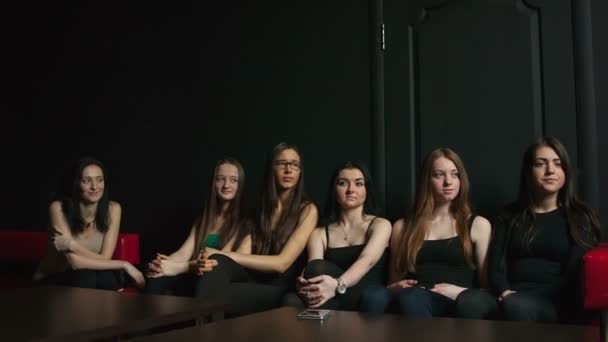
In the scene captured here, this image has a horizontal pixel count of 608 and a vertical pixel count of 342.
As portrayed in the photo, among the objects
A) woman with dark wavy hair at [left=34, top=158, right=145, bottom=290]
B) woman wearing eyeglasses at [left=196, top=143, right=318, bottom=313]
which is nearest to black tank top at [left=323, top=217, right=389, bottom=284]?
woman wearing eyeglasses at [left=196, top=143, right=318, bottom=313]

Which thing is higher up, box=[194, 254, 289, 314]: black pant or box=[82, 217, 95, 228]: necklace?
box=[82, 217, 95, 228]: necklace

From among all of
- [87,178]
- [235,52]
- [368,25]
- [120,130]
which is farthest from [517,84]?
[120,130]

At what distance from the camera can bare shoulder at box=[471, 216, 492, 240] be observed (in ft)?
8.30

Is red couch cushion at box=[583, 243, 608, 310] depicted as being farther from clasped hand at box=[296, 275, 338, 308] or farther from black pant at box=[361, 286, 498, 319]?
clasped hand at box=[296, 275, 338, 308]

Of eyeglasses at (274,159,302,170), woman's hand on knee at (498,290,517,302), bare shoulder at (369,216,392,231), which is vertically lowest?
woman's hand on knee at (498,290,517,302)

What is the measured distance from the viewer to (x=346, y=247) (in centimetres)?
272

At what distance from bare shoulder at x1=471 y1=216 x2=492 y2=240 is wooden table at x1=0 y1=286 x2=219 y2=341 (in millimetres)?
1173

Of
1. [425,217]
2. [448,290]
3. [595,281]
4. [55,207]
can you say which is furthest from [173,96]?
[595,281]

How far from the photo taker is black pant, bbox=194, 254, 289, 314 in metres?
2.53

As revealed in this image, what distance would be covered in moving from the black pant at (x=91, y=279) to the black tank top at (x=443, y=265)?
1.42 metres

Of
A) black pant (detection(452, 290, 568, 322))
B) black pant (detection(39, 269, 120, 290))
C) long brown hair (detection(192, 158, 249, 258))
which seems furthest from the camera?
long brown hair (detection(192, 158, 249, 258))

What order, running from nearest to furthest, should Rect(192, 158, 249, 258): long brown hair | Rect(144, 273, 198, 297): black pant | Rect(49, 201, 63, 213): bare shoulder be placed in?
1. Rect(144, 273, 198, 297): black pant
2. Rect(192, 158, 249, 258): long brown hair
3. Rect(49, 201, 63, 213): bare shoulder

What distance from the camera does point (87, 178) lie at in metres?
3.24

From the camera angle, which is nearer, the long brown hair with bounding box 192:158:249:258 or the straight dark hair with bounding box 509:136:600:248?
the straight dark hair with bounding box 509:136:600:248
